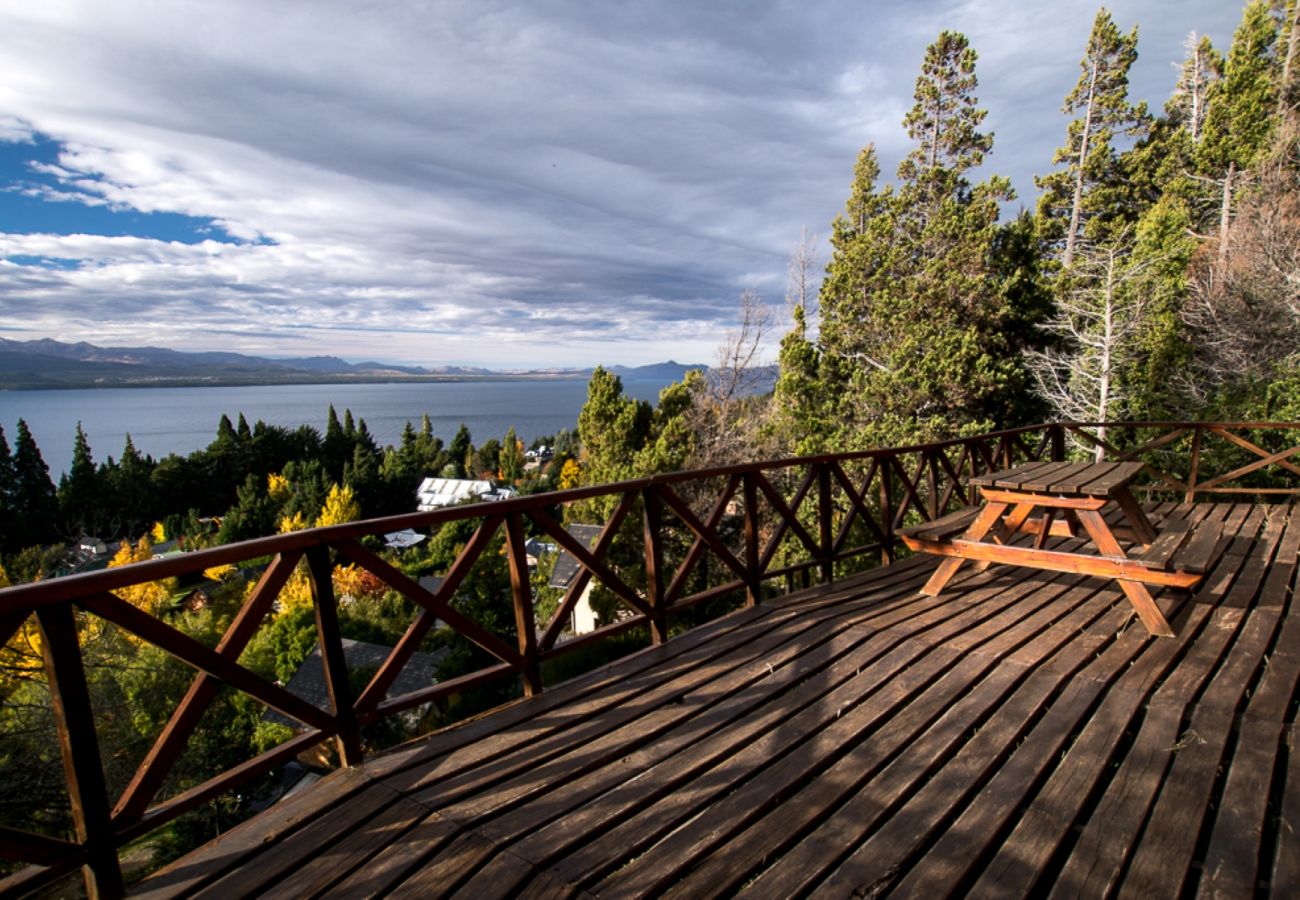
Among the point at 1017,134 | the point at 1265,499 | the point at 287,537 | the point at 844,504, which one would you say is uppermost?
the point at 1017,134

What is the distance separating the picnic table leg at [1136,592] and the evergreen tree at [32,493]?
59049 mm

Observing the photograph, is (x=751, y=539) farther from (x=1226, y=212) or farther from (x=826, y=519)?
(x=1226, y=212)

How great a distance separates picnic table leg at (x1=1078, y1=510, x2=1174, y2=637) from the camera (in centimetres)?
311

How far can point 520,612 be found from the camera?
282 centimetres

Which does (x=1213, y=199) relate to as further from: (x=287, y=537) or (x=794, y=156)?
(x=287, y=537)

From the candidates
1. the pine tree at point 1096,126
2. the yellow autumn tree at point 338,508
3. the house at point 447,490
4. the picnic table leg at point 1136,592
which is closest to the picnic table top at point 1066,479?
the picnic table leg at point 1136,592

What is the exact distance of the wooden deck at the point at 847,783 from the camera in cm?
164

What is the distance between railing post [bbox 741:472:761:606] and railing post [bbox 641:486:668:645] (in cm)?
68

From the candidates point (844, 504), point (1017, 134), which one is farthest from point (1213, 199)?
point (844, 504)

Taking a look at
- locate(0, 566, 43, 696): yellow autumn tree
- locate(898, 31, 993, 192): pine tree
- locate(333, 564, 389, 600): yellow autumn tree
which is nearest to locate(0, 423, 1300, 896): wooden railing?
locate(0, 566, 43, 696): yellow autumn tree

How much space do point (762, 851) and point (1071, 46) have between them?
2518 centimetres

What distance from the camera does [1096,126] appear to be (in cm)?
2048

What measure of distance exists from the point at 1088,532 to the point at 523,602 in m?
3.38

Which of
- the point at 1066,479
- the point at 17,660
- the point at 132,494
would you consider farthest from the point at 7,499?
the point at 1066,479
